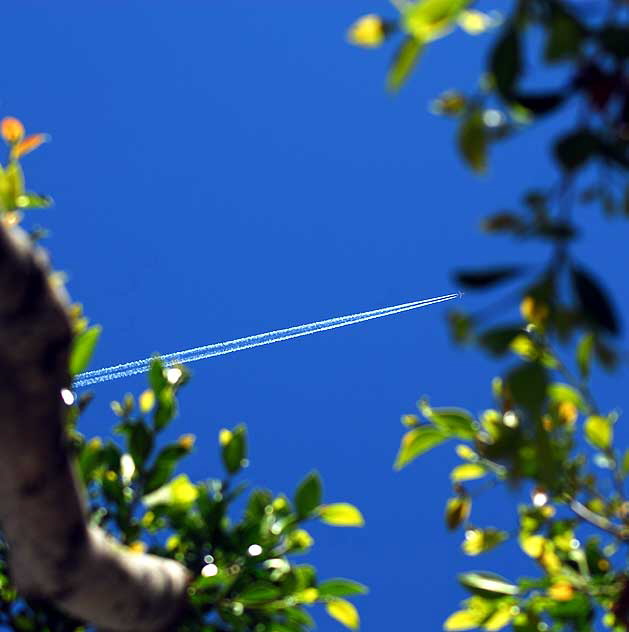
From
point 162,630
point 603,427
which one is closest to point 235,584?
point 162,630

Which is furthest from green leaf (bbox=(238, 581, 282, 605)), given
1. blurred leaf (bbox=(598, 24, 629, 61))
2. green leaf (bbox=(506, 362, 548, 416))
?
blurred leaf (bbox=(598, 24, 629, 61))

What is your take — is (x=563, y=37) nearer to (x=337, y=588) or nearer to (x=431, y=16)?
(x=431, y=16)

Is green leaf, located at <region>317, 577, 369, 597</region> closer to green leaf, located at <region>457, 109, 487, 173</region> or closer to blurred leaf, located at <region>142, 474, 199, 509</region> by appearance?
blurred leaf, located at <region>142, 474, 199, 509</region>

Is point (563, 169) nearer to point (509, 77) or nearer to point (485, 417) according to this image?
point (509, 77)

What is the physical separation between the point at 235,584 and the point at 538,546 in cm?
79

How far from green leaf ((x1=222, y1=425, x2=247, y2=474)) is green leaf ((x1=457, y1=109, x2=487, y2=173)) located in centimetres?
126

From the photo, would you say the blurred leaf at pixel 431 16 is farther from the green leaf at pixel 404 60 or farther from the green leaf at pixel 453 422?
the green leaf at pixel 453 422

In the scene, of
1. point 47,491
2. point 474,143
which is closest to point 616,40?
point 474,143

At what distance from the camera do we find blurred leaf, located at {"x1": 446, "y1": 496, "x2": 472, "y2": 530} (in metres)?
2.38

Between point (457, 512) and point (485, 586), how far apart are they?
0.23 m

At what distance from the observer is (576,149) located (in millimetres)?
1305

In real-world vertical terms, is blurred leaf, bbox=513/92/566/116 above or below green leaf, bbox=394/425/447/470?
above

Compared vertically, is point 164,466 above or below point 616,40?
below

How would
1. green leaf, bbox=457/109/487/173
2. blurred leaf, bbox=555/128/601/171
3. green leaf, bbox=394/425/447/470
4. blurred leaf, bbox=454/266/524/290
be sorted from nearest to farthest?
blurred leaf, bbox=454/266/524/290 < blurred leaf, bbox=555/128/601/171 < green leaf, bbox=457/109/487/173 < green leaf, bbox=394/425/447/470
